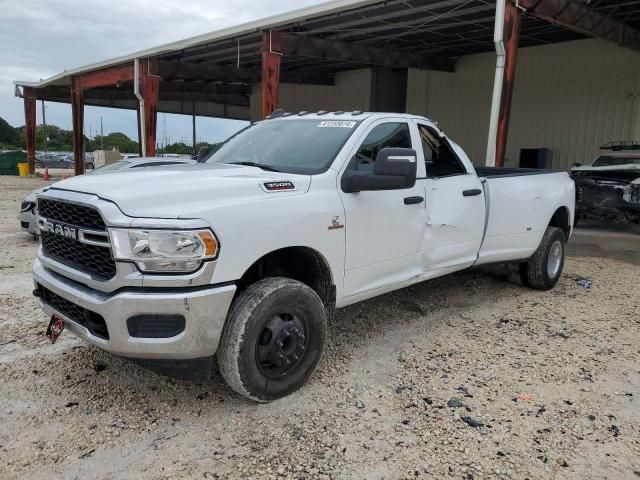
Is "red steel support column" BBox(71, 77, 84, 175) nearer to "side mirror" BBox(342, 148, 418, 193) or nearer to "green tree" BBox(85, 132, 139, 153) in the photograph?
"side mirror" BBox(342, 148, 418, 193)

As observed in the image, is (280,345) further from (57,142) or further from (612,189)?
(57,142)

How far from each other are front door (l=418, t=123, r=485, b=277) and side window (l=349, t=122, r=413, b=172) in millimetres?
258

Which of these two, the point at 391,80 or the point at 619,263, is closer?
the point at 619,263

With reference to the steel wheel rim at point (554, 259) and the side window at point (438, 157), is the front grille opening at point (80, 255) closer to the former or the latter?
the side window at point (438, 157)

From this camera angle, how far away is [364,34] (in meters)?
14.8

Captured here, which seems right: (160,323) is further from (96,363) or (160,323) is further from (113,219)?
(96,363)

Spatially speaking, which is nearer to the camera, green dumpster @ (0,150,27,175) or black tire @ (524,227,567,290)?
black tire @ (524,227,567,290)

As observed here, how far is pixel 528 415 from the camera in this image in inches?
128

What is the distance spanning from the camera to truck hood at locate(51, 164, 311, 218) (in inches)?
113

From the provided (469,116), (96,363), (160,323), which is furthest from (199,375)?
(469,116)

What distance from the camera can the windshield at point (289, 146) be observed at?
152 inches

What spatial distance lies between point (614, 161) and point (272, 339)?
1071 cm

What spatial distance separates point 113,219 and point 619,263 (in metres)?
7.81

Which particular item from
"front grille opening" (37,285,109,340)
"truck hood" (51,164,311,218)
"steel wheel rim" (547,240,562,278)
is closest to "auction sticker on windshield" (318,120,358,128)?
"truck hood" (51,164,311,218)
